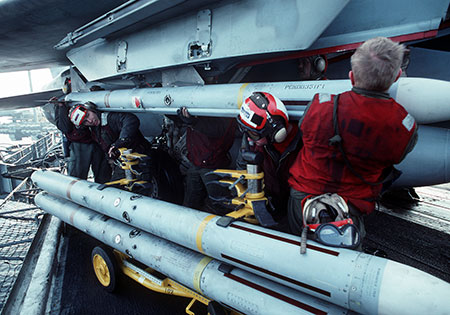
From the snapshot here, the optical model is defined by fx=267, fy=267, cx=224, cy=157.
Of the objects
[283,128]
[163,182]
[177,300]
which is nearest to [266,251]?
[283,128]

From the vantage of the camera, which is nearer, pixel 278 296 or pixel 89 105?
pixel 278 296

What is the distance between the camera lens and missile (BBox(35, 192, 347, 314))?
1524 mm

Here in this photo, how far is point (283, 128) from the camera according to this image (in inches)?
70.0

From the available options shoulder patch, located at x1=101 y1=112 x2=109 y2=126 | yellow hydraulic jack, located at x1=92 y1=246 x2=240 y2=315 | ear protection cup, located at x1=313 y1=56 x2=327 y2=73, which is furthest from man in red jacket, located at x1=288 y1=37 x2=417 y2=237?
shoulder patch, located at x1=101 y1=112 x2=109 y2=126

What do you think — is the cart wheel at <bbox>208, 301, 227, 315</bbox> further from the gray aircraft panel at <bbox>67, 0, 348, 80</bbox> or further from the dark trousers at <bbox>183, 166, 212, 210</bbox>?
the gray aircraft panel at <bbox>67, 0, 348, 80</bbox>

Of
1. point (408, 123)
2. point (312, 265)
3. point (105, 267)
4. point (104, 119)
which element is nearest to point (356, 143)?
point (408, 123)

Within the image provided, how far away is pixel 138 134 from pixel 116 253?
1857 millimetres

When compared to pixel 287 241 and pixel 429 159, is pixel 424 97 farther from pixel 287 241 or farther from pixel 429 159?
pixel 287 241

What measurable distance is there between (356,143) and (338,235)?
1.58ft

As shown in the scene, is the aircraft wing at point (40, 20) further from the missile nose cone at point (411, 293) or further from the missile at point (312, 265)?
the missile nose cone at point (411, 293)

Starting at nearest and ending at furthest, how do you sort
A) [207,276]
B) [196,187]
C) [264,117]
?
[264,117]
[207,276]
[196,187]

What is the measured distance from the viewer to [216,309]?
75.3 inches

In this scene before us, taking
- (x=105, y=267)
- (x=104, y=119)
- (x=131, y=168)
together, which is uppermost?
(x=104, y=119)

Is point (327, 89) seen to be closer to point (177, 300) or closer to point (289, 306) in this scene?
A: point (289, 306)
